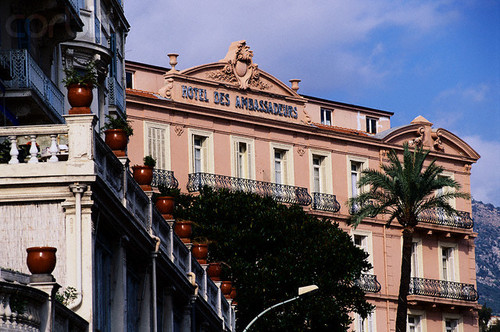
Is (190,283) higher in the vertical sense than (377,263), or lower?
lower

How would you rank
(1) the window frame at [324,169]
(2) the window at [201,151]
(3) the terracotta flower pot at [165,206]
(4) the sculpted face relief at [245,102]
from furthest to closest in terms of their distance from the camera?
1. (1) the window frame at [324,169]
2. (2) the window at [201,151]
3. (4) the sculpted face relief at [245,102]
4. (3) the terracotta flower pot at [165,206]

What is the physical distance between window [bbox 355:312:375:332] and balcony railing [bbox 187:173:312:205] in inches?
268

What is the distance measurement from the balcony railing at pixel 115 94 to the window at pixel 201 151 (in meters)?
15.5

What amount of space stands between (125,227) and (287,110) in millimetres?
43453

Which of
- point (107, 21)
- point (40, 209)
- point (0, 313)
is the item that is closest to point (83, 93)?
point (40, 209)

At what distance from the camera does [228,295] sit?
4388cm

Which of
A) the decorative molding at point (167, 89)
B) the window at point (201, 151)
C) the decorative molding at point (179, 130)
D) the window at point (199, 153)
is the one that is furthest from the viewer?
the window at point (199, 153)

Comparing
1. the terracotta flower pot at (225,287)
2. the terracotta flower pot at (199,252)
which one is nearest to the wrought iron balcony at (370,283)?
the terracotta flower pot at (225,287)

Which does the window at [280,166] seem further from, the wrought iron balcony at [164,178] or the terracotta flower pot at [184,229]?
the terracotta flower pot at [184,229]

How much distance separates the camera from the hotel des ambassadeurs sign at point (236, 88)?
63469 millimetres

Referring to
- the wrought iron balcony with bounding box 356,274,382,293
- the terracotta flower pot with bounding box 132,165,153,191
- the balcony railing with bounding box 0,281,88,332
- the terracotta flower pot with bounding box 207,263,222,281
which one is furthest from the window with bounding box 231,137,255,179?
the balcony railing with bounding box 0,281,88,332

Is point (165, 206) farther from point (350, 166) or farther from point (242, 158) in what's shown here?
point (350, 166)

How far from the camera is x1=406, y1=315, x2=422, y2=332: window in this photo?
71250 mm

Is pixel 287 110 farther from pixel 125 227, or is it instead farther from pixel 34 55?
pixel 125 227
